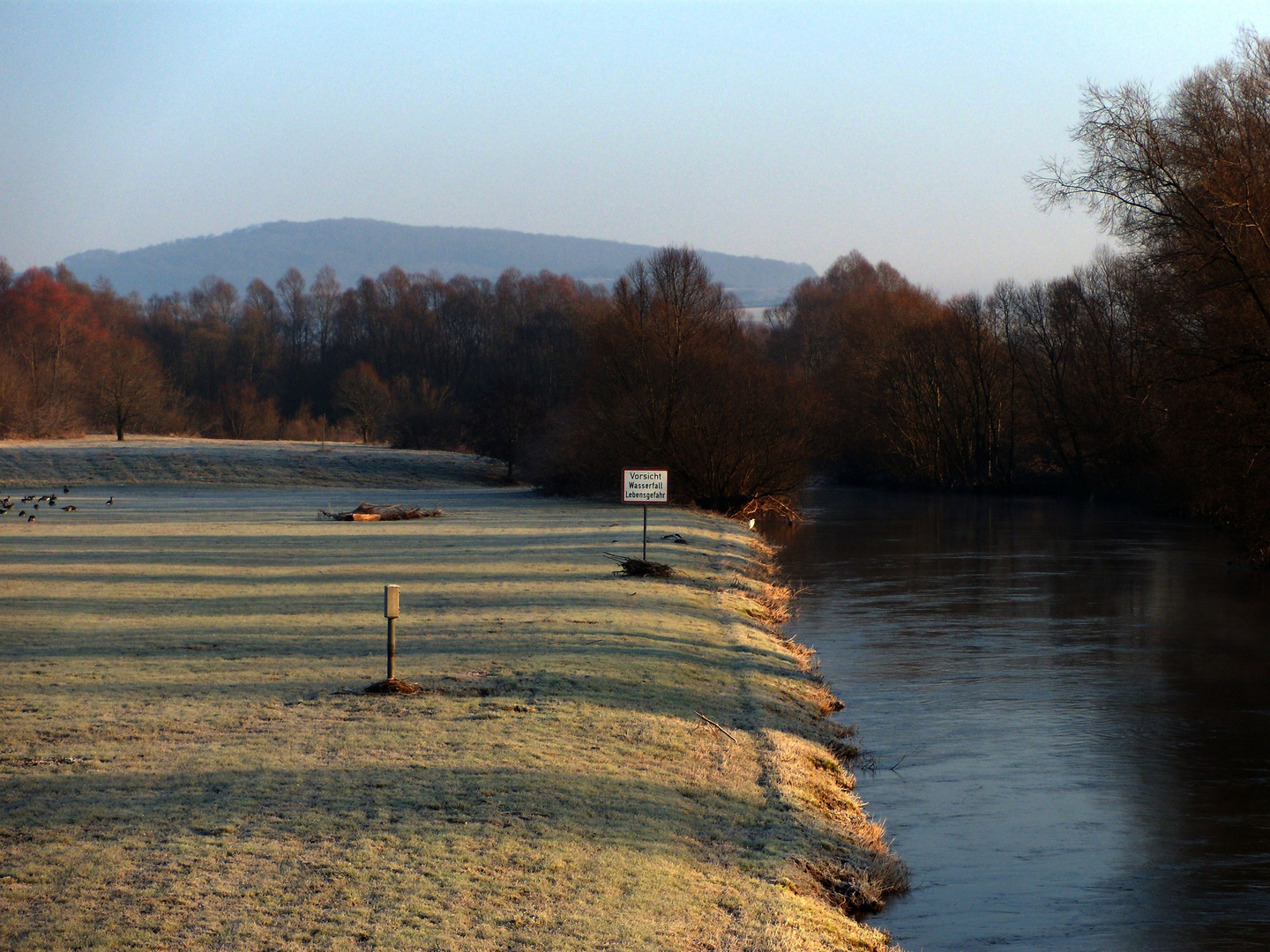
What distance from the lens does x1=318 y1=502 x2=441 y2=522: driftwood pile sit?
36938 millimetres

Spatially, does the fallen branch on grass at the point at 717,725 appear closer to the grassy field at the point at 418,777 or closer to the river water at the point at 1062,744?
the grassy field at the point at 418,777

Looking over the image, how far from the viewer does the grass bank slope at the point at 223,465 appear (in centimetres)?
5878

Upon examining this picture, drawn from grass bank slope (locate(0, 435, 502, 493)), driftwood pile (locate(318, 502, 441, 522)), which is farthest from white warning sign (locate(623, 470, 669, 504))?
grass bank slope (locate(0, 435, 502, 493))

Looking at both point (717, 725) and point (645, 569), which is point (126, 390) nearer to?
point (645, 569)

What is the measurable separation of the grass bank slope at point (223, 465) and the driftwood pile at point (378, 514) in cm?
2318

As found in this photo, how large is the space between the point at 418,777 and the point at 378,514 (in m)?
30.0

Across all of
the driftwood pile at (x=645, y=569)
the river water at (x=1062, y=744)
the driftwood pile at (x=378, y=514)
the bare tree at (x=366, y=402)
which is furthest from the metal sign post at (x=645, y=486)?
the bare tree at (x=366, y=402)

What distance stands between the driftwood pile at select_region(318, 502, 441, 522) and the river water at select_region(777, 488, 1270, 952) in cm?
1494

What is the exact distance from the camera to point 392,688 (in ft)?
35.9

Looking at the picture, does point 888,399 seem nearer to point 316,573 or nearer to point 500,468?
point 500,468

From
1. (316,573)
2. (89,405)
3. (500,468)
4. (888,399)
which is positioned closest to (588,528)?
(316,573)

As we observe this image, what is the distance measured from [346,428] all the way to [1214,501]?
76781 mm

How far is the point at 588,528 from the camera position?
33531 mm

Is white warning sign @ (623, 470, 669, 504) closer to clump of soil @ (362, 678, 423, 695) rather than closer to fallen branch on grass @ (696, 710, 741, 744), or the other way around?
fallen branch on grass @ (696, 710, 741, 744)
